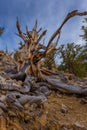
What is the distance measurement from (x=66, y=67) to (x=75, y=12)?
8765 millimetres

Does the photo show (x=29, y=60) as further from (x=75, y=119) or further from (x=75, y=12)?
(x=75, y=119)

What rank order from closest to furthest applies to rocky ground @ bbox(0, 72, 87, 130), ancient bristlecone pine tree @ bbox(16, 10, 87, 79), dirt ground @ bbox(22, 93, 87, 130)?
rocky ground @ bbox(0, 72, 87, 130), dirt ground @ bbox(22, 93, 87, 130), ancient bristlecone pine tree @ bbox(16, 10, 87, 79)

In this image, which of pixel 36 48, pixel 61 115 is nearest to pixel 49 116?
pixel 61 115

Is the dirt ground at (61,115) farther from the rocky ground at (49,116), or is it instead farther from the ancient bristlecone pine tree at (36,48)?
the ancient bristlecone pine tree at (36,48)

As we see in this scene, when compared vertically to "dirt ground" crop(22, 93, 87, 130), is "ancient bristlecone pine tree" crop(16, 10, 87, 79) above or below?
above

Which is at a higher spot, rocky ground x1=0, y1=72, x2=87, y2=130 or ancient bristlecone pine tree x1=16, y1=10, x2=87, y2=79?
ancient bristlecone pine tree x1=16, y1=10, x2=87, y2=79

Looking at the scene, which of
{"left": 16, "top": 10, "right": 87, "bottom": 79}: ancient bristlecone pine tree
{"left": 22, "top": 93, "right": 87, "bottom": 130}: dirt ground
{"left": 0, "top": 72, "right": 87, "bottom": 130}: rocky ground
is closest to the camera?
{"left": 0, "top": 72, "right": 87, "bottom": 130}: rocky ground

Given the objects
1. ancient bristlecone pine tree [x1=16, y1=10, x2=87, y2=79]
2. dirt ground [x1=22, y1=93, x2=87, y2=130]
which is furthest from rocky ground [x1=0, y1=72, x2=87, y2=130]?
ancient bristlecone pine tree [x1=16, y1=10, x2=87, y2=79]

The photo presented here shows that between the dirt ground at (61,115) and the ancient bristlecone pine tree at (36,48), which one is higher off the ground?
the ancient bristlecone pine tree at (36,48)

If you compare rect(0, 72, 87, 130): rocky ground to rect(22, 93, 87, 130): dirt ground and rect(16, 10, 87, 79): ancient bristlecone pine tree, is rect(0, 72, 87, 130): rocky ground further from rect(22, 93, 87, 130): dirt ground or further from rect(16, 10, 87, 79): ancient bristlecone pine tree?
rect(16, 10, 87, 79): ancient bristlecone pine tree

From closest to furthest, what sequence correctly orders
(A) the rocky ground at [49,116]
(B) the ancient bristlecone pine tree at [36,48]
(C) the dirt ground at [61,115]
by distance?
(A) the rocky ground at [49,116]
(C) the dirt ground at [61,115]
(B) the ancient bristlecone pine tree at [36,48]

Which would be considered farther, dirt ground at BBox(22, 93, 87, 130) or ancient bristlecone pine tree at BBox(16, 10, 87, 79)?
ancient bristlecone pine tree at BBox(16, 10, 87, 79)

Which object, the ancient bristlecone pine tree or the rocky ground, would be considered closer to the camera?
the rocky ground

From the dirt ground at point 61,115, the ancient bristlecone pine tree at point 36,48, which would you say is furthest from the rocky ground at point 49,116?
the ancient bristlecone pine tree at point 36,48
